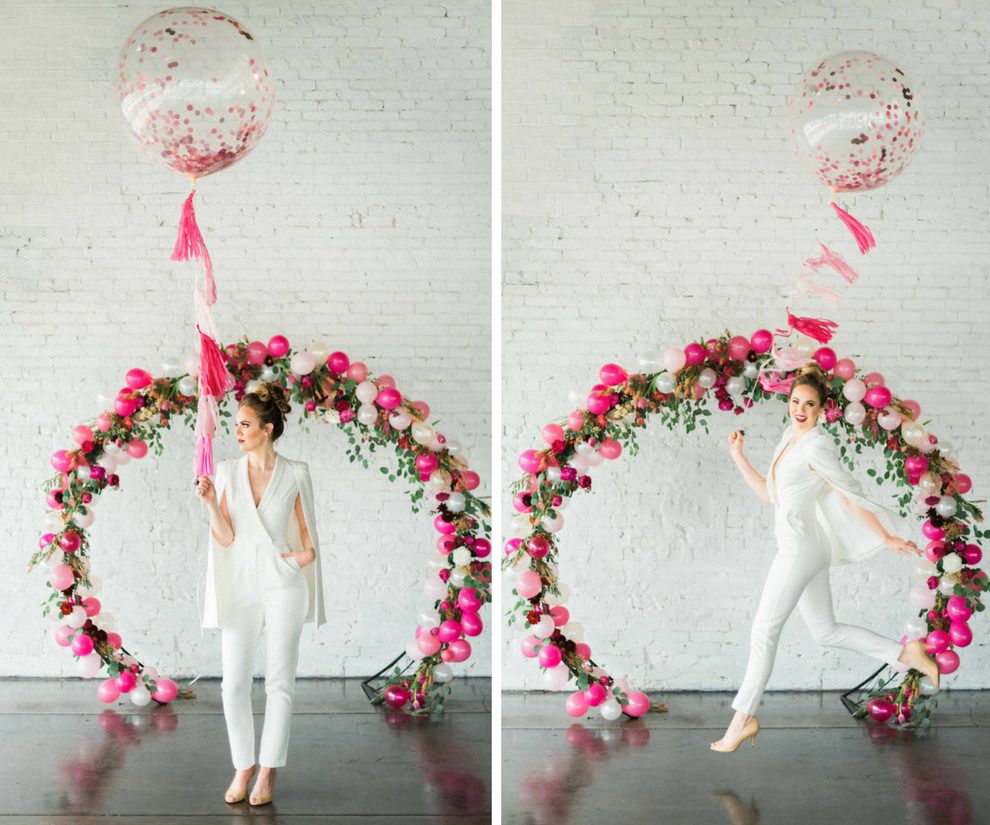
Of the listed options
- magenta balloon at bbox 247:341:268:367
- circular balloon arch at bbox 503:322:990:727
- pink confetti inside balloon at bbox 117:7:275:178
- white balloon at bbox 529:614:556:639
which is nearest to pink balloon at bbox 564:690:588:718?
circular balloon arch at bbox 503:322:990:727

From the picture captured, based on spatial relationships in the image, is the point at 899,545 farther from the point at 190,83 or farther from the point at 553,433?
the point at 190,83

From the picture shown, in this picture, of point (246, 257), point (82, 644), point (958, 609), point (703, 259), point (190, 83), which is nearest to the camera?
point (190, 83)

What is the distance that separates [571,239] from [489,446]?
107cm

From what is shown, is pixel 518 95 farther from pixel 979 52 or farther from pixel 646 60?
pixel 979 52

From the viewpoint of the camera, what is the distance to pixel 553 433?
499 centimetres

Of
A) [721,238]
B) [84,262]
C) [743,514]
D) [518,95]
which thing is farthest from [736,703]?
[84,262]

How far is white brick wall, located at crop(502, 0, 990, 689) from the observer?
554 cm

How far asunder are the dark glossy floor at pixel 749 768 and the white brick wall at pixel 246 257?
1.31 m

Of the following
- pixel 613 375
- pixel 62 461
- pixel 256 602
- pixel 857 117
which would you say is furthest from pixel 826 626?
pixel 62 461

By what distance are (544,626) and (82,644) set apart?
1.98 m

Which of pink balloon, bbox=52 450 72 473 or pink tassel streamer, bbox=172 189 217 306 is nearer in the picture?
pink tassel streamer, bbox=172 189 217 306

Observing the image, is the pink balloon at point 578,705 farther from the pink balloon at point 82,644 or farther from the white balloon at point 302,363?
the pink balloon at point 82,644

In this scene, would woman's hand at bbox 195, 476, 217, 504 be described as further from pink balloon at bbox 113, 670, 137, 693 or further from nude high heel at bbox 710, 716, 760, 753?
nude high heel at bbox 710, 716, 760, 753

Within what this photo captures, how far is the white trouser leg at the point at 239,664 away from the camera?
13.1 ft
